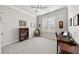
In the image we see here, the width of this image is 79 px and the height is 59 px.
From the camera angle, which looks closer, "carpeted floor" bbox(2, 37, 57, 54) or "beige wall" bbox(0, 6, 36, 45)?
"carpeted floor" bbox(2, 37, 57, 54)

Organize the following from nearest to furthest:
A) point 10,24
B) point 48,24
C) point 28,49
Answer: point 28,49, point 10,24, point 48,24

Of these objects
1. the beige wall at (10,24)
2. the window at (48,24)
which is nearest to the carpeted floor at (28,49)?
the beige wall at (10,24)

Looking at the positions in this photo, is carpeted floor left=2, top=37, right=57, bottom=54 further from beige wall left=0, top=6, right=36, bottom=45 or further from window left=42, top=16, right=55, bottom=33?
window left=42, top=16, right=55, bottom=33

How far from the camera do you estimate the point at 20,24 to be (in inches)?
292

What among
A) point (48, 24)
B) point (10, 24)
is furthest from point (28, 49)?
point (48, 24)

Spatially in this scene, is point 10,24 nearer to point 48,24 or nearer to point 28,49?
point 28,49

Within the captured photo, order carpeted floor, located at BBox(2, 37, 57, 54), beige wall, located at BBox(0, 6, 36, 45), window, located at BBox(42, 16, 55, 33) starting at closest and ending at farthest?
carpeted floor, located at BBox(2, 37, 57, 54) < beige wall, located at BBox(0, 6, 36, 45) < window, located at BBox(42, 16, 55, 33)

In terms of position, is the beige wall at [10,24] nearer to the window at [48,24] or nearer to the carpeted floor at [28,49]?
the carpeted floor at [28,49]

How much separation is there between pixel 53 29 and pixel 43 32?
1.97 metres

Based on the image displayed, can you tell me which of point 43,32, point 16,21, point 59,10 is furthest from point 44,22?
point 16,21

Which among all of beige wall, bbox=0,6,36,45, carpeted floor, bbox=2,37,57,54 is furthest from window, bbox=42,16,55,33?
carpeted floor, bbox=2,37,57,54

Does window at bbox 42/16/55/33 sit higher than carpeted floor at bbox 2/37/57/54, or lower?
higher

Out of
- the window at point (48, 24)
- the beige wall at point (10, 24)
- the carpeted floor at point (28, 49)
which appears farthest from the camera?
the window at point (48, 24)
